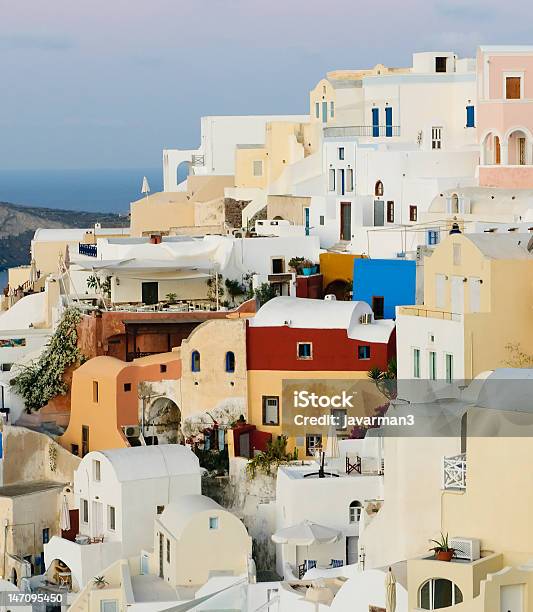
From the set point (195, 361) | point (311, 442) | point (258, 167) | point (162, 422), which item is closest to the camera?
point (311, 442)

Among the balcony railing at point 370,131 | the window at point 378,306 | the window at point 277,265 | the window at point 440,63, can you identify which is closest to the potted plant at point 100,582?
the window at point 378,306

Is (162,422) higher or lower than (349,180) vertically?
lower

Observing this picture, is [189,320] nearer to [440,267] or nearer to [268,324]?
[268,324]

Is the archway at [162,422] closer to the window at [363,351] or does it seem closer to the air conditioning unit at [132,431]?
the air conditioning unit at [132,431]

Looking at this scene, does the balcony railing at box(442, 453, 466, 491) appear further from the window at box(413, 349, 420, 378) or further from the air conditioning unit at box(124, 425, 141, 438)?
the air conditioning unit at box(124, 425, 141, 438)

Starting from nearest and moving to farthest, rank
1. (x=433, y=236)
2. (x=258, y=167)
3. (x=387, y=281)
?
(x=387, y=281) → (x=433, y=236) → (x=258, y=167)

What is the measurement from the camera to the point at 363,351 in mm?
32469

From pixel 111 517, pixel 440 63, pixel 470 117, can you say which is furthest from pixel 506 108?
pixel 111 517

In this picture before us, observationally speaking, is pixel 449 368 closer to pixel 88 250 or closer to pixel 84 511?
pixel 84 511

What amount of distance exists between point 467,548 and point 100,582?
33.7 feet

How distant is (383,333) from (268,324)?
1792 millimetres

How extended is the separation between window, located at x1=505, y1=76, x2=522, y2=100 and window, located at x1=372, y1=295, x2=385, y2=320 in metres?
5.45

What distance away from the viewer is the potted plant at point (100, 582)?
1145 inches

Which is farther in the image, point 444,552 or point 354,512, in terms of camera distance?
point 354,512
